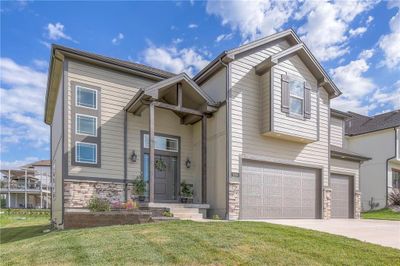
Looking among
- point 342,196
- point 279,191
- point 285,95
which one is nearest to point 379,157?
point 342,196

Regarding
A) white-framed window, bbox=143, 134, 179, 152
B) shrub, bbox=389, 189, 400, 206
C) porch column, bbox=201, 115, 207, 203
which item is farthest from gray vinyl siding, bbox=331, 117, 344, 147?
white-framed window, bbox=143, 134, 179, 152

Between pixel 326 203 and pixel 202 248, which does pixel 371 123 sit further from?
pixel 202 248

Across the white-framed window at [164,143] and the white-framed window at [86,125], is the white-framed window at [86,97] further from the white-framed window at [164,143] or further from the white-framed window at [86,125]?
the white-framed window at [164,143]

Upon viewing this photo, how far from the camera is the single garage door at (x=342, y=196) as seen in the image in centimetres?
1470

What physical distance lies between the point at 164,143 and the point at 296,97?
5.50 meters

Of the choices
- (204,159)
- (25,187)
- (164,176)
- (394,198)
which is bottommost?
(25,187)

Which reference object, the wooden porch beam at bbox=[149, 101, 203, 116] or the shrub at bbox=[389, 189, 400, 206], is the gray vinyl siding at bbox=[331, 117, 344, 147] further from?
the wooden porch beam at bbox=[149, 101, 203, 116]

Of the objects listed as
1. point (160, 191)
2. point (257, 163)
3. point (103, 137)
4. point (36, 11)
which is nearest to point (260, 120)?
point (257, 163)

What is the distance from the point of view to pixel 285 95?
38.6 feet

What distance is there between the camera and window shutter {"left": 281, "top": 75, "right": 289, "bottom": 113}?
11.7 metres

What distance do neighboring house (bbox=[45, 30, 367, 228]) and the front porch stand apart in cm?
4

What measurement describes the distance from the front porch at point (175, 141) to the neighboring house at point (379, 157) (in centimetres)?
1352

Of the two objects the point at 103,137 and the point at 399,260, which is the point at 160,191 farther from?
the point at 399,260

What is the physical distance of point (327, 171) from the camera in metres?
13.5
